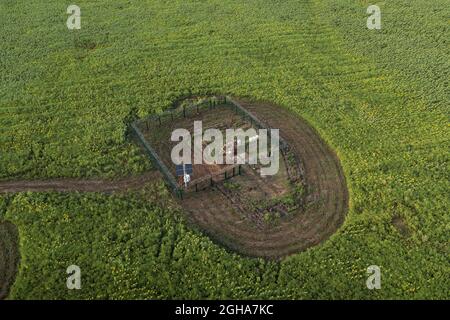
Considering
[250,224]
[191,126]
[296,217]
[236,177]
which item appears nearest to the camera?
[250,224]

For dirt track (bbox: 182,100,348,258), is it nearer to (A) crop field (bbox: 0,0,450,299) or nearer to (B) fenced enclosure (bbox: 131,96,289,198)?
(A) crop field (bbox: 0,0,450,299)

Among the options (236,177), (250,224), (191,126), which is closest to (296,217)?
(250,224)

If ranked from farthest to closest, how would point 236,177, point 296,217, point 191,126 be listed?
point 191,126
point 236,177
point 296,217

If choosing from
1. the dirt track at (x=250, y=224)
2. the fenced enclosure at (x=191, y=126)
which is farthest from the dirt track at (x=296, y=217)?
the fenced enclosure at (x=191, y=126)

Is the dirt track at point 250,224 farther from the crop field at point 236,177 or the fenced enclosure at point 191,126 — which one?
the fenced enclosure at point 191,126

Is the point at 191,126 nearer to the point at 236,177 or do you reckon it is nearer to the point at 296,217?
the point at 236,177

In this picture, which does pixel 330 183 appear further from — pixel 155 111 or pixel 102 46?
pixel 102 46
